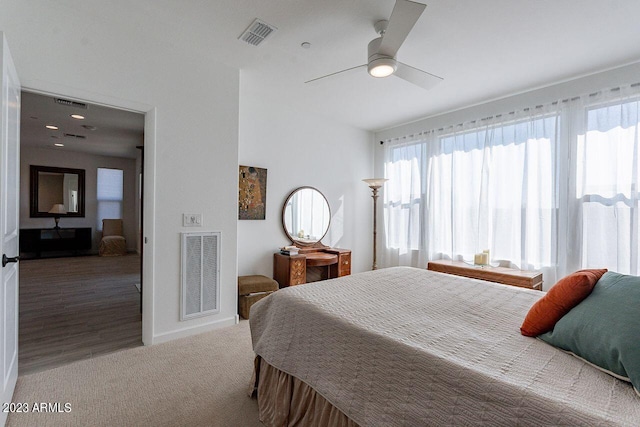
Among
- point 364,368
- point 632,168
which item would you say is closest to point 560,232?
point 632,168

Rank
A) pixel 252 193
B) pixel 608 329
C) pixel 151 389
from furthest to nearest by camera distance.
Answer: pixel 252 193 → pixel 151 389 → pixel 608 329

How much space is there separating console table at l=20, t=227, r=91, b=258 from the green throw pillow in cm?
924

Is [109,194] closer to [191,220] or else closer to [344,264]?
[191,220]

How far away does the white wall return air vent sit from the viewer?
282cm

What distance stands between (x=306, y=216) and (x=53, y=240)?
6699mm

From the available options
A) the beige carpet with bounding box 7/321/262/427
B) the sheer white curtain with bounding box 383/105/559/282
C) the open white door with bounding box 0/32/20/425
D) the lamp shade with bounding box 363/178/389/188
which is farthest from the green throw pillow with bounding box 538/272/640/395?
the lamp shade with bounding box 363/178/389/188

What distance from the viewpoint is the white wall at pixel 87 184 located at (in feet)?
22.4

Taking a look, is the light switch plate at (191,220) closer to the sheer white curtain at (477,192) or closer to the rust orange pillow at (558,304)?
the rust orange pillow at (558,304)

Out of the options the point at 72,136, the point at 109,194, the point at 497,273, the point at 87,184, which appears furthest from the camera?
the point at 109,194

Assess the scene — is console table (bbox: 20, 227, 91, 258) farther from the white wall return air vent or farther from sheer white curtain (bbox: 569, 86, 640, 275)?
sheer white curtain (bbox: 569, 86, 640, 275)

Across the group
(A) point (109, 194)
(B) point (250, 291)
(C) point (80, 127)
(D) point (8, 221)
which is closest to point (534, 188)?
(B) point (250, 291)

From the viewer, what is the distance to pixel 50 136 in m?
5.89

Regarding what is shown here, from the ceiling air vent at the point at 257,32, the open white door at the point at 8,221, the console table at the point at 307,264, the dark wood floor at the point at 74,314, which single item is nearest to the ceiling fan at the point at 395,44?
the ceiling air vent at the point at 257,32

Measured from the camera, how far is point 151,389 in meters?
2.01
